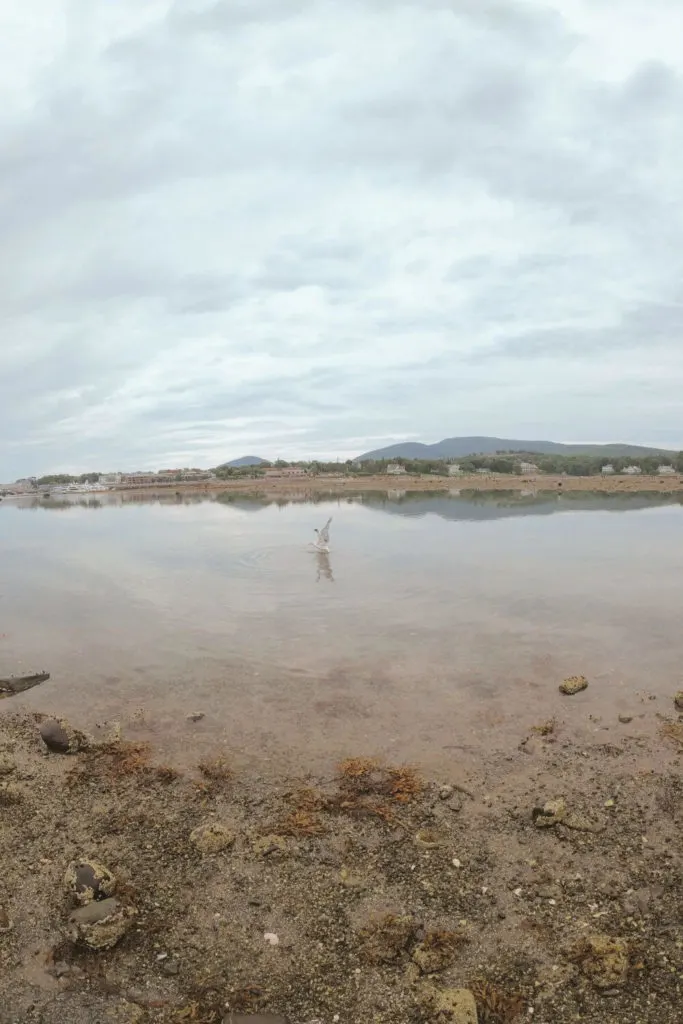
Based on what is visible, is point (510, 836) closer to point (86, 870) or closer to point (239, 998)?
point (239, 998)

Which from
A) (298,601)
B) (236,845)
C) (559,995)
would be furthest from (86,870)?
(298,601)

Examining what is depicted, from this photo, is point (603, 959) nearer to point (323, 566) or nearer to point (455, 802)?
point (455, 802)

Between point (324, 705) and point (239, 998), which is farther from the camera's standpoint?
point (324, 705)

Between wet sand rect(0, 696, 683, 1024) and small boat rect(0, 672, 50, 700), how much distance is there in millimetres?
4404

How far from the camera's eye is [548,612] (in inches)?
826

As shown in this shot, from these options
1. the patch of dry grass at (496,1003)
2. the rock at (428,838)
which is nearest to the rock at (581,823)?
the rock at (428,838)

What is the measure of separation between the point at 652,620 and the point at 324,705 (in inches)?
470

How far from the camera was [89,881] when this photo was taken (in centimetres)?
720

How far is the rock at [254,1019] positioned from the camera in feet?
18.1

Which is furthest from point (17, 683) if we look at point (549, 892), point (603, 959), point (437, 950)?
point (603, 959)

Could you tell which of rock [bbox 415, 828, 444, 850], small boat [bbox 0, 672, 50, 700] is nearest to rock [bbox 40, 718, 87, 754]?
small boat [bbox 0, 672, 50, 700]

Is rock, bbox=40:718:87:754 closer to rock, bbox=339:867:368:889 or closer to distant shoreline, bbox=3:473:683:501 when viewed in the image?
rock, bbox=339:867:368:889

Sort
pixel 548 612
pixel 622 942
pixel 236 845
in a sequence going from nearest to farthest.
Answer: pixel 622 942
pixel 236 845
pixel 548 612

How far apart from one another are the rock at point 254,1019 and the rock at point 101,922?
1738 millimetres
